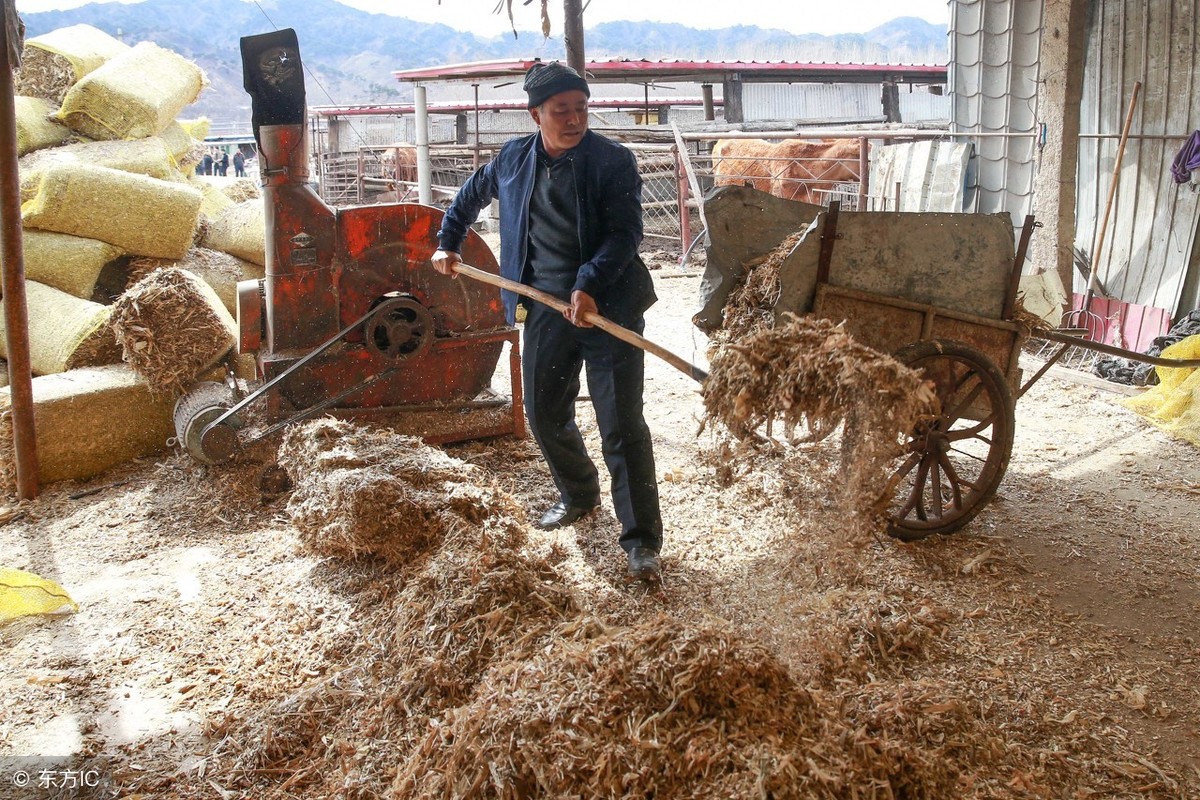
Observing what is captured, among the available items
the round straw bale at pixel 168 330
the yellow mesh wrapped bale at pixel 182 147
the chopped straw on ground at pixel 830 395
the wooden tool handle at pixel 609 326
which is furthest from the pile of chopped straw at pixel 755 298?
the yellow mesh wrapped bale at pixel 182 147

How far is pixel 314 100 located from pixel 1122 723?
55794 millimetres

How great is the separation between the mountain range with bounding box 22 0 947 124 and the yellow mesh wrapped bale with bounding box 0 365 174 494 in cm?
3940

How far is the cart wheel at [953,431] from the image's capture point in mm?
3785

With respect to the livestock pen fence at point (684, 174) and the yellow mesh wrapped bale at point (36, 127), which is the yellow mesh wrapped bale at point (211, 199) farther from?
the livestock pen fence at point (684, 174)

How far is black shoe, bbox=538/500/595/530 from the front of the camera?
4.25 meters

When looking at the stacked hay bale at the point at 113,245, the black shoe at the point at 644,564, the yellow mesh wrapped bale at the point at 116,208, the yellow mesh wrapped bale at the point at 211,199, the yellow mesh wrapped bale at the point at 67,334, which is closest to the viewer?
the black shoe at the point at 644,564

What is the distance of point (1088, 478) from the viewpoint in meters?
4.88

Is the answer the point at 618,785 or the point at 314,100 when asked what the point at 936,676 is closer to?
the point at 618,785

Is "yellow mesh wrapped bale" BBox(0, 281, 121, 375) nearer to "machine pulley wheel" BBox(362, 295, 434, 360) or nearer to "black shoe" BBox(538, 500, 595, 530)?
"machine pulley wheel" BBox(362, 295, 434, 360)

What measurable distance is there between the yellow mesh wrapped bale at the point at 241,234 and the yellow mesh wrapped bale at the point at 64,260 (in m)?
1.01

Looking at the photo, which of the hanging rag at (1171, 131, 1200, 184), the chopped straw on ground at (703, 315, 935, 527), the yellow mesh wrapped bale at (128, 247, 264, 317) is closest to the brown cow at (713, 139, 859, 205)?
the hanging rag at (1171, 131, 1200, 184)

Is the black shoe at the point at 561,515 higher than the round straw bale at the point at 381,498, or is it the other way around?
the round straw bale at the point at 381,498

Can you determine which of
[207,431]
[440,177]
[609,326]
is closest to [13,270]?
[207,431]

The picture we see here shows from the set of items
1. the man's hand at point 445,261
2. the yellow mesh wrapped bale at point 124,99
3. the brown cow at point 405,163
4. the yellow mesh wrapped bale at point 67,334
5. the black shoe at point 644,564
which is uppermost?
the brown cow at point 405,163
